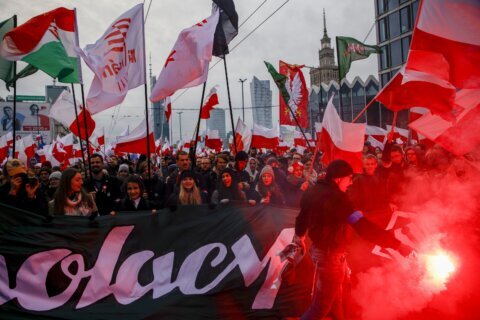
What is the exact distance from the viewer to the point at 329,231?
3275 mm

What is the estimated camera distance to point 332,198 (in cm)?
321

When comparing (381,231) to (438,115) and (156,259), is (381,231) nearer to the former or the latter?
(438,115)

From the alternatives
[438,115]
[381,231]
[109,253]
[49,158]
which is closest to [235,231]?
[109,253]

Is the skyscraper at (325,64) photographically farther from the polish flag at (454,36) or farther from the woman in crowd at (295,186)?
the polish flag at (454,36)

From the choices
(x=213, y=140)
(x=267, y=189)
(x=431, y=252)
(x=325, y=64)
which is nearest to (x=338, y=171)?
(x=431, y=252)

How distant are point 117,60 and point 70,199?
2.52 m

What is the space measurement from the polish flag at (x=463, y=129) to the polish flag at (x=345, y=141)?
889 millimetres

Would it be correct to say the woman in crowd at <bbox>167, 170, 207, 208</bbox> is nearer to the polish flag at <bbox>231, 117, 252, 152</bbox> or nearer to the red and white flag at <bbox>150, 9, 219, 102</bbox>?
the red and white flag at <bbox>150, 9, 219, 102</bbox>

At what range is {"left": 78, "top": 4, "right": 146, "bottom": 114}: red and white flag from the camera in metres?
5.91

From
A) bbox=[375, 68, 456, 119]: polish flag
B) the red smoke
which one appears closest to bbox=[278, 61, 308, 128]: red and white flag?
bbox=[375, 68, 456, 119]: polish flag

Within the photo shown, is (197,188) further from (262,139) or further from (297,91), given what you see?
(262,139)

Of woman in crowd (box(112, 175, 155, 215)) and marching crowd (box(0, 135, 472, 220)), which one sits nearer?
marching crowd (box(0, 135, 472, 220))

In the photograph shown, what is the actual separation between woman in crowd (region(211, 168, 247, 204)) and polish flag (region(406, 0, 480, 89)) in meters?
3.14

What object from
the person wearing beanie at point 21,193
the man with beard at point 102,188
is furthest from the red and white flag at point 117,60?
the person wearing beanie at point 21,193
